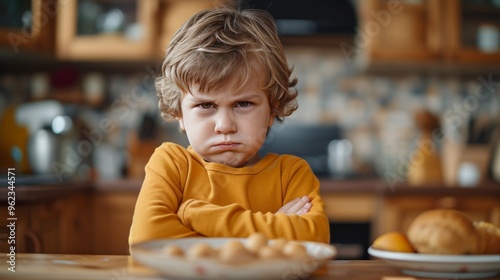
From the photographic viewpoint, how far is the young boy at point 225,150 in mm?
771

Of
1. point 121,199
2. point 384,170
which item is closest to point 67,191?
point 121,199

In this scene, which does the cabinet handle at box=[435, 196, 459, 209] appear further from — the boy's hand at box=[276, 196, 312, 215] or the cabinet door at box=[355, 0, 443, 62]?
the boy's hand at box=[276, 196, 312, 215]

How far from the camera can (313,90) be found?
3.28 metres

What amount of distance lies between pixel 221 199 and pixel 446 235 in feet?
0.93

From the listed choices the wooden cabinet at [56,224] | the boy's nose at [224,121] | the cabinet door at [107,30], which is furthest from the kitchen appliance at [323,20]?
the boy's nose at [224,121]

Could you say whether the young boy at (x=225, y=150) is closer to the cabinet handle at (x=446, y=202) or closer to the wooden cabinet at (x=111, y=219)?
the wooden cabinet at (x=111, y=219)

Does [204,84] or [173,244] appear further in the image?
[204,84]

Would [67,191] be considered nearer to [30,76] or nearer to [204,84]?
[30,76]

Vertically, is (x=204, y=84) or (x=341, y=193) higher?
(x=204, y=84)

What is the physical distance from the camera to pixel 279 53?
2.82 ft

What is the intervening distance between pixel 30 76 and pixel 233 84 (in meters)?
2.70

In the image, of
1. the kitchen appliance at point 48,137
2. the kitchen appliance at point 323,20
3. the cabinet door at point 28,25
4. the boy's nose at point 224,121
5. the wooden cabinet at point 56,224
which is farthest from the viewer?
the kitchen appliance at point 323,20

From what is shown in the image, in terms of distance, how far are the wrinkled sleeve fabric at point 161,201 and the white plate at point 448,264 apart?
9.8 inches

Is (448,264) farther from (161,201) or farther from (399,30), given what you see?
(399,30)
